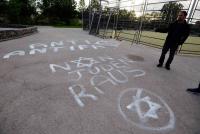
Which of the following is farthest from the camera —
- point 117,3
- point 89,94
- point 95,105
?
point 117,3

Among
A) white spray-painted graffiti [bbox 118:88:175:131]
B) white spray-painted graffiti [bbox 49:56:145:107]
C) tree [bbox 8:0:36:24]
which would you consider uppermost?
tree [bbox 8:0:36:24]

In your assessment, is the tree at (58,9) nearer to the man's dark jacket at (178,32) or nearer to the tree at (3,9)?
the tree at (3,9)

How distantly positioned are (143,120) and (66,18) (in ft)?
113

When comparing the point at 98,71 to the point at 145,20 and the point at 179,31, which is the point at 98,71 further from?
the point at 145,20

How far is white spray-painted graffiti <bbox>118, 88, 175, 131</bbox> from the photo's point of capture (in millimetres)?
2691

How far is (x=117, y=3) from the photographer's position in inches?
467

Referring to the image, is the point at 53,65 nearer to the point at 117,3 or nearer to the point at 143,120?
the point at 143,120

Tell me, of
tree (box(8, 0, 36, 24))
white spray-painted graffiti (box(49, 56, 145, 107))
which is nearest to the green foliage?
white spray-painted graffiti (box(49, 56, 145, 107))

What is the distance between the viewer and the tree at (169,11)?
847 centimetres

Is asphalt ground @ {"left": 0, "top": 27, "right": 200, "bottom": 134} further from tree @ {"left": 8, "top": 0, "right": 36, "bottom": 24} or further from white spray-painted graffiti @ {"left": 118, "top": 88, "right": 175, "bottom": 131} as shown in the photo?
tree @ {"left": 8, "top": 0, "right": 36, "bottom": 24}

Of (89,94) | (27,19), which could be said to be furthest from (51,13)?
(89,94)

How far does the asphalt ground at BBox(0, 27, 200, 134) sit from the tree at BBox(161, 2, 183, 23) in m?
4.19

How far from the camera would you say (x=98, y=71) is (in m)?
4.68

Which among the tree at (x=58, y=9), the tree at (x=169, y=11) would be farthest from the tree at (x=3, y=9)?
the tree at (x=169, y=11)
